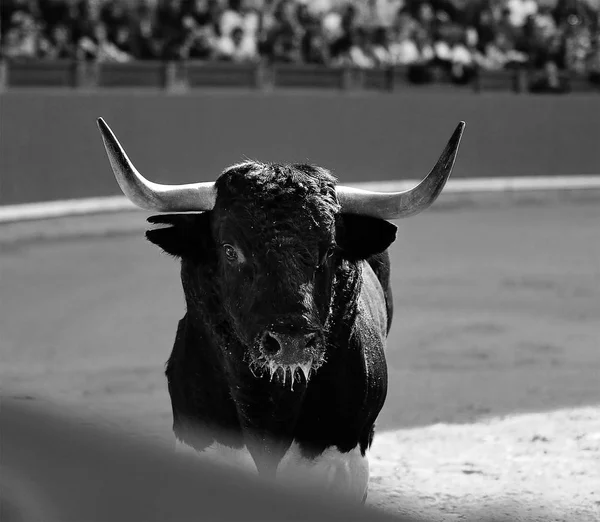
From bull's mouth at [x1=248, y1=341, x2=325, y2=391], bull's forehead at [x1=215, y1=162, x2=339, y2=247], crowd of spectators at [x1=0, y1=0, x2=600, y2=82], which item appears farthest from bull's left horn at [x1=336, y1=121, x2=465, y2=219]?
crowd of spectators at [x1=0, y1=0, x2=600, y2=82]

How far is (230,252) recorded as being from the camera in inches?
141

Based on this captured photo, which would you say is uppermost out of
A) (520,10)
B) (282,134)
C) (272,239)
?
(272,239)

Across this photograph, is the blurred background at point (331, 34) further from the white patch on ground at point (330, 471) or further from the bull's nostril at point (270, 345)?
the bull's nostril at point (270, 345)

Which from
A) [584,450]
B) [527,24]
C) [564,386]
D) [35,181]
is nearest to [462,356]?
[564,386]

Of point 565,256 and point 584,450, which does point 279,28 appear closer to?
point 565,256

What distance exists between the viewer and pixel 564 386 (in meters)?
6.43

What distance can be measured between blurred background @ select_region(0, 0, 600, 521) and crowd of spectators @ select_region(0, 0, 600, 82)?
30mm

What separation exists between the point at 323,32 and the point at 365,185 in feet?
6.85

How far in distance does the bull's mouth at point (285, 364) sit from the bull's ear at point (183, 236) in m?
0.42

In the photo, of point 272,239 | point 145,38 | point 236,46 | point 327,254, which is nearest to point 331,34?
point 236,46

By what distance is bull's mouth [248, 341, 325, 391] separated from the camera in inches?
126

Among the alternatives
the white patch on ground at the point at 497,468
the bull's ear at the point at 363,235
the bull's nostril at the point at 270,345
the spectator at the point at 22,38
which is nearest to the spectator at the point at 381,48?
the spectator at the point at 22,38

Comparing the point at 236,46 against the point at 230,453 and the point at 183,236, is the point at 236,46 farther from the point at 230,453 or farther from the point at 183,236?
the point at 230,453

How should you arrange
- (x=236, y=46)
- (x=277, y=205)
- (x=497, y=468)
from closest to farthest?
(x=277, y=205), (x=497, y=468), (x=236, y=46)
